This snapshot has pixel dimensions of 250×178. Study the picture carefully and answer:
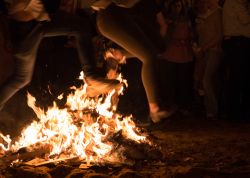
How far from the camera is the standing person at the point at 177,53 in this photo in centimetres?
849

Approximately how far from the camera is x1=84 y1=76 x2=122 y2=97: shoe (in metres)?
6.28

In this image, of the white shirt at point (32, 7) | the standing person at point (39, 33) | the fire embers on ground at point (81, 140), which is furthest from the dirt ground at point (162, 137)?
the white shirt at point (32, 7)

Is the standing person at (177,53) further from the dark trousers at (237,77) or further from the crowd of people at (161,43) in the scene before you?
the dark trousers at (237,77)

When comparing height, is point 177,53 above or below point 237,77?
above

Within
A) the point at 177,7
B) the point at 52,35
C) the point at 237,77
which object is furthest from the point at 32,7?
the point at 237,77

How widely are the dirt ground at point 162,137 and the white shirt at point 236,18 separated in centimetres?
157

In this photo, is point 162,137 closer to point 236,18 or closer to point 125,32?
point 125,32

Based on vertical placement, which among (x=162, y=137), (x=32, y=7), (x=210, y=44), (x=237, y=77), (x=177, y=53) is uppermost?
(x=32, y=7)

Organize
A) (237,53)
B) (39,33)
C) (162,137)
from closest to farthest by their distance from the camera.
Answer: (39,33) < (162,137) < (237,53)

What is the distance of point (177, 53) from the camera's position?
8633 millimetres

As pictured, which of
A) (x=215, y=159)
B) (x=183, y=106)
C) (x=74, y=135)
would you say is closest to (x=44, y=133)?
(x=74, y=135)

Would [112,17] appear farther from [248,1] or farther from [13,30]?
[248,1]

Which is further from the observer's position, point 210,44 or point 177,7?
point 177,7

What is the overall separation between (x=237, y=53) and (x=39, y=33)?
3774mm
